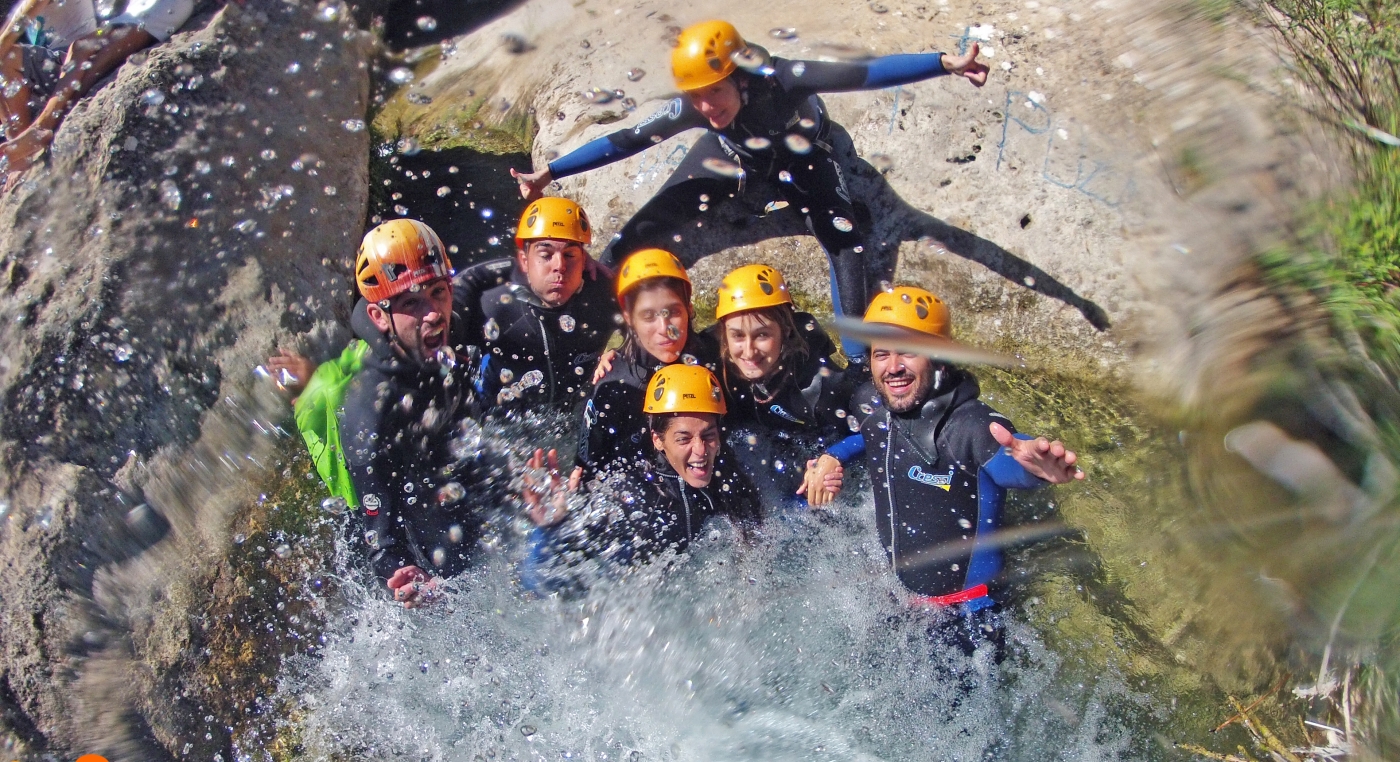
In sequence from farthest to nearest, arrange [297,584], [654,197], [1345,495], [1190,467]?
[654,197]
[297,584]
[1190,467]
[1345,495]

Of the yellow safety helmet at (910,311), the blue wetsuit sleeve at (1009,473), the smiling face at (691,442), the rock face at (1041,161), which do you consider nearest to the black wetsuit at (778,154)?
the rock face at (1041,161)

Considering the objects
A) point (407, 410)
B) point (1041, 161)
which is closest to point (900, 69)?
point (1041, 161)

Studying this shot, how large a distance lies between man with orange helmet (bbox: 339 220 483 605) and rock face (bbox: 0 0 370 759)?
0.73 meters

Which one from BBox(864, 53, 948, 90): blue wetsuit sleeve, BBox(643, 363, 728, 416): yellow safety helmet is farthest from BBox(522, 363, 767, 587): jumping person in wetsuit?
BBox(864, 53, 948, 90): blue wetsuit sleeve

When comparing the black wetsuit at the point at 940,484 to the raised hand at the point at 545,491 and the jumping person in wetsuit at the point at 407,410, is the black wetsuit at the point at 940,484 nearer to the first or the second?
the raised hand at the point at 545,491

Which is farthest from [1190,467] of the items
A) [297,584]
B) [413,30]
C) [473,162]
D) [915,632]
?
[413,30]

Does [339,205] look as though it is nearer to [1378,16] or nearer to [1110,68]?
[1110,68]

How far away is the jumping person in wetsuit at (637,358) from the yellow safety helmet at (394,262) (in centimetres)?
75

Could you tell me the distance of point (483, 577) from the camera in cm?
370

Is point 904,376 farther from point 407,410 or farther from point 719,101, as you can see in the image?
point 407,410

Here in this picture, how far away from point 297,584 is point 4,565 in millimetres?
954

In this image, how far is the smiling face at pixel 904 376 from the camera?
10.0 feet

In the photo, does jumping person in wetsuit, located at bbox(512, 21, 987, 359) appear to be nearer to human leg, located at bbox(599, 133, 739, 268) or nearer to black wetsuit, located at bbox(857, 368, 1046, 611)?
human leg, located at bbox(599, 133, 739, 268)

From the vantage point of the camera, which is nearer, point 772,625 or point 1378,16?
point 1378,16
